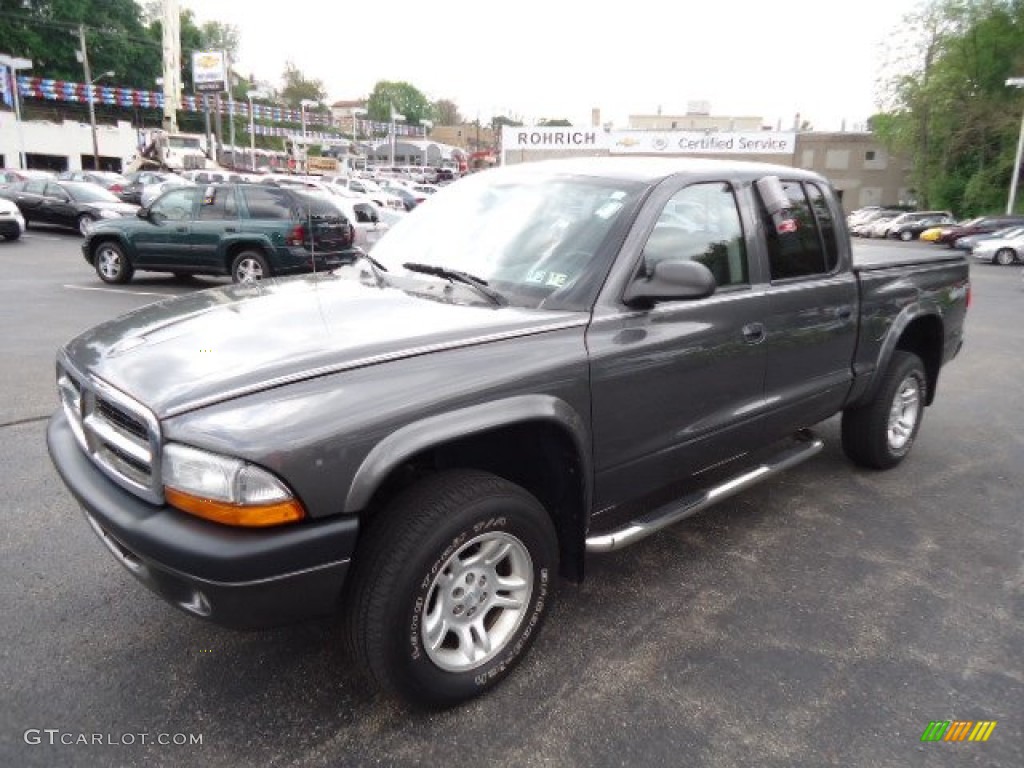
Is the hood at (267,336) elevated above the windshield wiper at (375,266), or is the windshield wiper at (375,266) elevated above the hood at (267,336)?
the windshield wiper at (375,266)

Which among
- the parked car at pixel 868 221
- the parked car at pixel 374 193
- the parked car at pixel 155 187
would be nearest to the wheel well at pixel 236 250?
the parked car at pixel 155 187

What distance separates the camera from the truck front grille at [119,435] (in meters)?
2.06

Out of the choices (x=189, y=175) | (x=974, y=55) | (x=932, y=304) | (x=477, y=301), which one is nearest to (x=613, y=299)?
(x=477, y=301)

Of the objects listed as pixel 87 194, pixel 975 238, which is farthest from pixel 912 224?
pixel 87 194

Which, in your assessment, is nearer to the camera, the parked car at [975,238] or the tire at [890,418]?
the tire at [890,418]

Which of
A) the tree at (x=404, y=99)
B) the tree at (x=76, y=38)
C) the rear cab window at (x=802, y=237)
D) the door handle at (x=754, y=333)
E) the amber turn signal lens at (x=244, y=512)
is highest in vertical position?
the tree at (x=404, y=99)

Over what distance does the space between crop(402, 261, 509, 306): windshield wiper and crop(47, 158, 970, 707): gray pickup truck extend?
0.04 ft

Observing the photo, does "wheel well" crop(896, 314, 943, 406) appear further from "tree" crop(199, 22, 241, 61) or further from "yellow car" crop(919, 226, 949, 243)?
"tree" crop(199, 22, 241, 61)

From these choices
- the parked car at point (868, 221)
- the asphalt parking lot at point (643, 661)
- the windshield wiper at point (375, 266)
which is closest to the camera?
the asphalt parking lot at point (643, 661)

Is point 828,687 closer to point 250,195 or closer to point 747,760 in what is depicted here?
point 747,760

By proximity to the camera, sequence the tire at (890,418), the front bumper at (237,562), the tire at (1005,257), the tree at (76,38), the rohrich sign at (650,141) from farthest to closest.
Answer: the tree at (76,38) < the rohrich sign at (650,141) < the tire at (1005,257) < the tire at (890,418) < the front bumper at (237,562)

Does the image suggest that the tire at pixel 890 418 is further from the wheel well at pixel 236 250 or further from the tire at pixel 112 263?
the tire at pixel 112 263

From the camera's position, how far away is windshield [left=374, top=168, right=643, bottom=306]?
2.84 m

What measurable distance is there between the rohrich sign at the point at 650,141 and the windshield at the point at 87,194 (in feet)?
80.8
